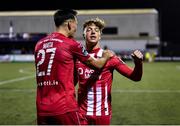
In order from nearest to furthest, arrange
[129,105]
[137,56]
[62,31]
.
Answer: [62,31], [137,56], [129,105]

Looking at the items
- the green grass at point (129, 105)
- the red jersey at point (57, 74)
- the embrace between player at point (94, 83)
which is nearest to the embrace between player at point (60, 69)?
the red jersey at point (57, 74)

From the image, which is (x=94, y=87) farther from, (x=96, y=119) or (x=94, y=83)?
(x=96, y=119)

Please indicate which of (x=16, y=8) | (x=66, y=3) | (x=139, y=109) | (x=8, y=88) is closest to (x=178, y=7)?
(x=66, y=3)

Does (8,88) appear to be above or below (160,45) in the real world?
above

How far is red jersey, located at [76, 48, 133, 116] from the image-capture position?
570 cm

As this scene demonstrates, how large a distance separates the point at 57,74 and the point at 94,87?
1141 mm

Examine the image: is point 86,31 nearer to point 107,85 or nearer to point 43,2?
point 107,85

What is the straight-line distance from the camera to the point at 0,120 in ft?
35.4

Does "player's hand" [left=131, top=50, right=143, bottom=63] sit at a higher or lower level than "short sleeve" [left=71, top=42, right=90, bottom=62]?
lower

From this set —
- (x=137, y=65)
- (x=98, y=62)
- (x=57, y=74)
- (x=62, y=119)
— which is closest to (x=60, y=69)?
(x=57, y=74)

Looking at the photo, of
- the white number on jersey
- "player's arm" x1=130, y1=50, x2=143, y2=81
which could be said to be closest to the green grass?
"player's arm" x1=130, y1=50, x2=143, y2=81

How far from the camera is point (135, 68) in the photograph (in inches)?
218

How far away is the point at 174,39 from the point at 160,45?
672 cm

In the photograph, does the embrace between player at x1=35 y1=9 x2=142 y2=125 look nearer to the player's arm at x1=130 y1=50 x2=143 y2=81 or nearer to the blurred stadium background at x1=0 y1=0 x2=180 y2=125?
the player's arm at x1=130 y1=50 x2=143 y2=81
